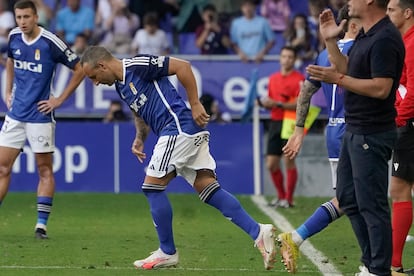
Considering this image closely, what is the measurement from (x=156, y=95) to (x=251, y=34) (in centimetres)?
999

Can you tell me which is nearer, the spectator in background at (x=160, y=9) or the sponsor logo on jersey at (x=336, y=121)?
the sponsor logo on jersey at (x=336, y=121)

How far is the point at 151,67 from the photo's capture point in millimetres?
9312

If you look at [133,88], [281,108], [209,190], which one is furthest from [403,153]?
[281,108]

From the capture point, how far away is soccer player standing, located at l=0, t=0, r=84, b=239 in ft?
38.0

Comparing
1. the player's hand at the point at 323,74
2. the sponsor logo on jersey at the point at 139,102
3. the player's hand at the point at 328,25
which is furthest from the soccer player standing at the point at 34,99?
the player's hand at the point at 323,74

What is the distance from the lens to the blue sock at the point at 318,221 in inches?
371

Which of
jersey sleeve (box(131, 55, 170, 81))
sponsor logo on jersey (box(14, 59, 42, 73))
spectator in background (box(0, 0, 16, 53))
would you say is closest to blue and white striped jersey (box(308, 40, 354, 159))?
jersey sleeve (box(131, 55, 170, 81))

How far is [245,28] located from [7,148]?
8381 millimetres

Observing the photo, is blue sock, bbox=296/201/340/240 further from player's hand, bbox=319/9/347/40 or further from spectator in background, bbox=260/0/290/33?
spectator in background, bbox=260/0/290/33

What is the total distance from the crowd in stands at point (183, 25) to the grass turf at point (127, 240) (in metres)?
3.62

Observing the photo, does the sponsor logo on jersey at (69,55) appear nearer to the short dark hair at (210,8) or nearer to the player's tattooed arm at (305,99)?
the player's tattooed arm at (305,99)

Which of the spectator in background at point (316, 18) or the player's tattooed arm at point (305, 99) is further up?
the player's tattooed arm at point (305, 99)

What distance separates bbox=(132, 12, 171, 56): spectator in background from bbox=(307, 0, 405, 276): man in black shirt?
1128cm

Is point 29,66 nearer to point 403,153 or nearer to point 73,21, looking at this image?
point 403,153
